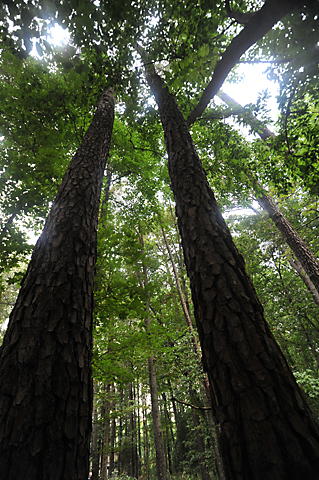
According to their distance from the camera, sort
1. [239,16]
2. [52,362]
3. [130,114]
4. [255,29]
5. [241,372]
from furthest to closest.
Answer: [130,114]
[239,16]
[255,29]
[52,362]
[241,372]

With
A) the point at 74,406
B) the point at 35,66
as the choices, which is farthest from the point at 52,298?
the point at 35,66

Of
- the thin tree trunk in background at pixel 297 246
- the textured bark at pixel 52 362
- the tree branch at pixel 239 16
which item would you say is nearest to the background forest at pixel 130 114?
the tree branch at pixel 239 16

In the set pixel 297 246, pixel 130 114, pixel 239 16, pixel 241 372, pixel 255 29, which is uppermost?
pixel 130 114

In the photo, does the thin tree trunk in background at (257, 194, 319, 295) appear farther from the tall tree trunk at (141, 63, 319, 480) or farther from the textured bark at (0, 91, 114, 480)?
the textured bark at (0, 91, 114, 480)

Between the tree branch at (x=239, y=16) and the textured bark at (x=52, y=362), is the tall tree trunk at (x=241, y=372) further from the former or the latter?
the tree branch at (x=239, y=16)

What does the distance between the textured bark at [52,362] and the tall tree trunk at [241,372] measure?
3.21 ft

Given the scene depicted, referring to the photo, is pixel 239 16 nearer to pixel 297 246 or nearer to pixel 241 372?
pixel 241 372

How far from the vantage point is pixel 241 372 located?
118 centimetres

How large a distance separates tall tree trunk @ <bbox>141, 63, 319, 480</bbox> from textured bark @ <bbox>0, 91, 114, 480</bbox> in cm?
98

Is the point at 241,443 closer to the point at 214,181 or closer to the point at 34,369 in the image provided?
the point at 34,369

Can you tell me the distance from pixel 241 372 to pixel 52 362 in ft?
4.33

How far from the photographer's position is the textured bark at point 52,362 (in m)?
1.20

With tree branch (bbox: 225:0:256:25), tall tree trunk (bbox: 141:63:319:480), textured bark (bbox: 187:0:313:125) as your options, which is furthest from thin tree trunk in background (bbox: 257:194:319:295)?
tall tree trunk (bbox: 141:63:319:480)

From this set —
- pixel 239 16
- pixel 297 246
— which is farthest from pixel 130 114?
pixel 297 246
